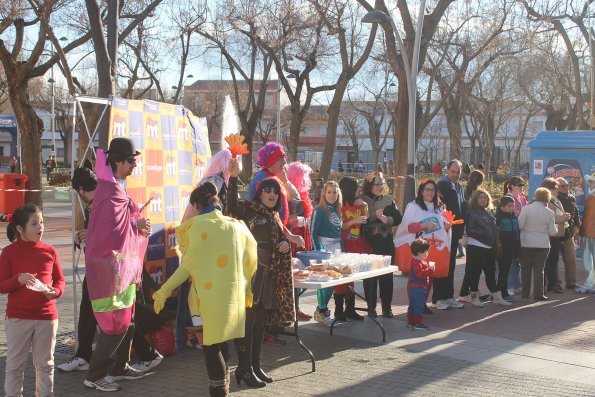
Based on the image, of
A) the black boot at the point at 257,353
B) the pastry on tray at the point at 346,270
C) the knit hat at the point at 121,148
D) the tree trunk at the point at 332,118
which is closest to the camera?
the knit hat at the point at 121,148

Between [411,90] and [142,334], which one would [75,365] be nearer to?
[142,334]

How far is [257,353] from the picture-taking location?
259 inches

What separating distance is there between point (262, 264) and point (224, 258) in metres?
1.17

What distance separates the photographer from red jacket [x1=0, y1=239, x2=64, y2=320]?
17.9ft

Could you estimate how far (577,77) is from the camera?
27.5 metres

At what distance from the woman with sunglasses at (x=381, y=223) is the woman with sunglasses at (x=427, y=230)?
0.79ft

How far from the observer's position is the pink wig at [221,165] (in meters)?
7.68

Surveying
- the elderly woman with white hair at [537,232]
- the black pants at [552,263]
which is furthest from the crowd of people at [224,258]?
the black pants at [552,263]

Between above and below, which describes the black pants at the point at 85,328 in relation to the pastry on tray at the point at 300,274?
below

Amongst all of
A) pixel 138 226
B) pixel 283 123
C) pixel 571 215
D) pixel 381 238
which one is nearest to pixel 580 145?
pixel 571 215

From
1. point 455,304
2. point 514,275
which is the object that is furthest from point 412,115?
point 455,304

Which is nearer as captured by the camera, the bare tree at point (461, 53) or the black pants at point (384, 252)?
the black pants at point (384, 252)

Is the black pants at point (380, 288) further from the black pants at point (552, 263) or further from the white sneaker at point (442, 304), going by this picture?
the black pants at point (552, 263)

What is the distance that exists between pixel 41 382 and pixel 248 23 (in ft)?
74.4
